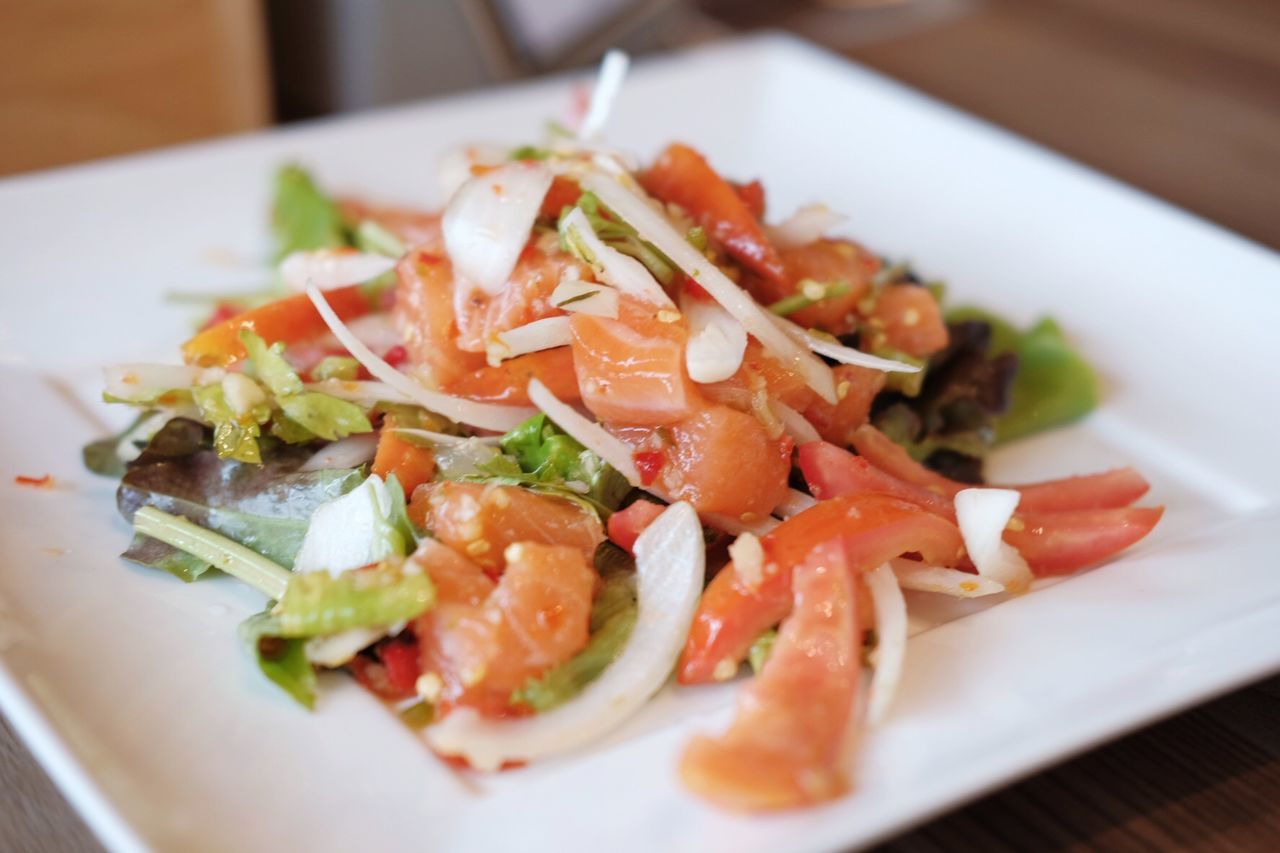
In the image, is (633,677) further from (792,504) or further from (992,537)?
(992,537)

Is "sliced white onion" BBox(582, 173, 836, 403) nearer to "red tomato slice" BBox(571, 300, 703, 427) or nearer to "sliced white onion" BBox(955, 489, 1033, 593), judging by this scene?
"red tomato slice" BBox(571, 300, 703, 427)

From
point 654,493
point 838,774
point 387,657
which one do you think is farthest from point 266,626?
point 838,774

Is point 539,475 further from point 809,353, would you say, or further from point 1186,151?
point 1186,151

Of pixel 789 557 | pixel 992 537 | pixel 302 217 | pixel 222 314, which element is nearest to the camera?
pixel 789 557

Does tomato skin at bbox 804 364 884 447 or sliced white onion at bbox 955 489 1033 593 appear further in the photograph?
tomato skin at bbox 804 364 884 447

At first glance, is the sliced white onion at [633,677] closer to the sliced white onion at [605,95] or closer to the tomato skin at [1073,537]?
the tomato skin at [1073,537]

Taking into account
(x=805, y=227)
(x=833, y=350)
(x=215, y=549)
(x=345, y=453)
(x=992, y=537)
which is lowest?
(x=215, y=549)

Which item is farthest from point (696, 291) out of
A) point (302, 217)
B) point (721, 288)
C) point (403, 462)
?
point (302, 217)

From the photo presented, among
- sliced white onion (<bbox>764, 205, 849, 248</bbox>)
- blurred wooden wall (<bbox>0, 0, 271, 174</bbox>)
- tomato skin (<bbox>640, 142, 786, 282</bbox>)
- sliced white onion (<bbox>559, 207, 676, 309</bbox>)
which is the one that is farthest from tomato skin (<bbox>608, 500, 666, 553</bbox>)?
blurred wooden wall (<bbox>0, 0, 271, 174</bbox>)
